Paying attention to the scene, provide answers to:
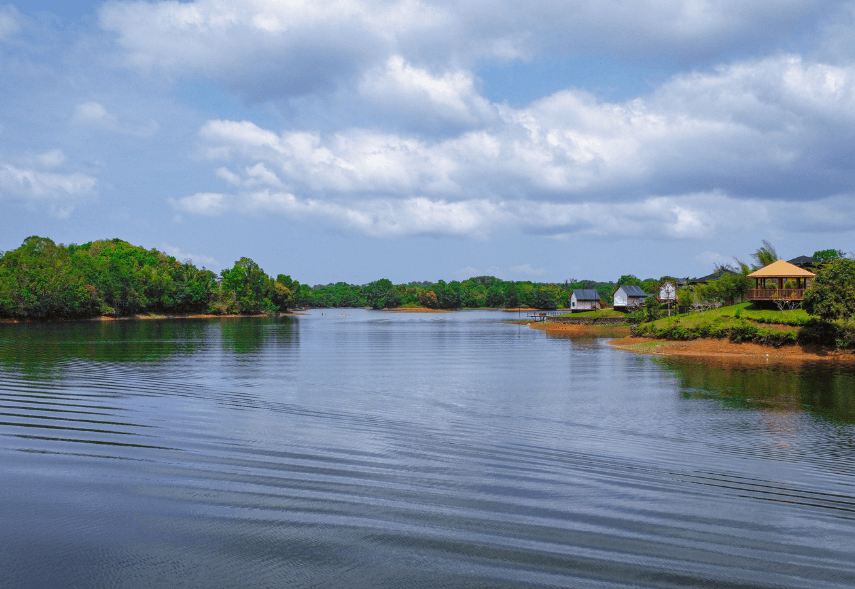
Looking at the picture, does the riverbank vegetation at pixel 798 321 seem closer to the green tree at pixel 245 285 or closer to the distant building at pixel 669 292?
the distant building at pixel 669 292

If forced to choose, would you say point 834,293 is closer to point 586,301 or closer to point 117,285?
point 586,301

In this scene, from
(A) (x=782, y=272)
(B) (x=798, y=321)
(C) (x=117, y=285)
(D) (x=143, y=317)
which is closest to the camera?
(B) (x=798, y=321)

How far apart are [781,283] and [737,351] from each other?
12024 mm

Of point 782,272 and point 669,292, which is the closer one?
point 782,272

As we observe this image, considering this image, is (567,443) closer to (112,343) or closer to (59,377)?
(59,377)

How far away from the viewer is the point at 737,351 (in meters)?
45.8

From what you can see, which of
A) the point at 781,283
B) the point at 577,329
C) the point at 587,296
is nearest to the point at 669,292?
the point at 577,329

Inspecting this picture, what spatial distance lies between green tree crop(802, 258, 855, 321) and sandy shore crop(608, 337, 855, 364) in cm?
279

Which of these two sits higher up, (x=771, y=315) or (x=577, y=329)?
(x=771, y=315)

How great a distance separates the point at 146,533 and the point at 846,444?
56.5 feet

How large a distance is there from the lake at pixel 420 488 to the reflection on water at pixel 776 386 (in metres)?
0.32

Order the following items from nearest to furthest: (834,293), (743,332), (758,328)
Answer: (834,293)
(758,328)
(743,332)

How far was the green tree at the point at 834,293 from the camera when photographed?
1631 inches

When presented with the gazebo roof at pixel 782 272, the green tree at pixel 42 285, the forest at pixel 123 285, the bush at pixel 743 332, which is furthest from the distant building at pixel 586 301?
the green tree at pixel 42 285
